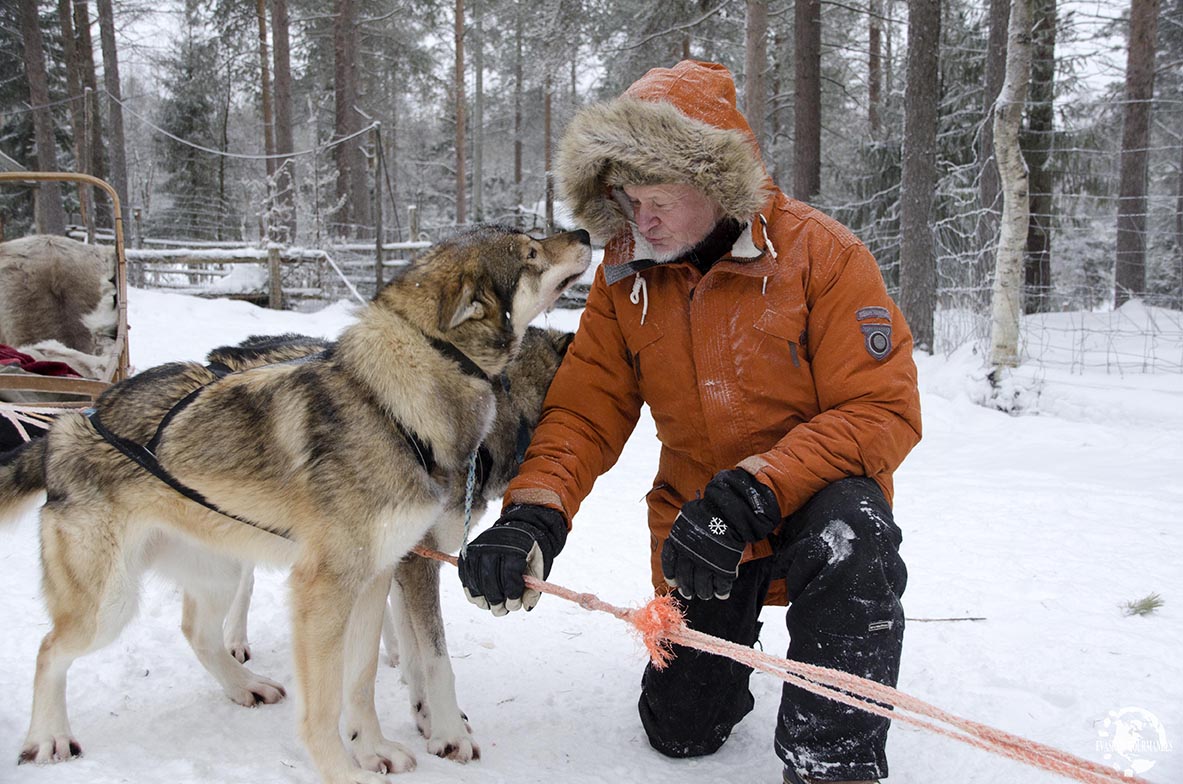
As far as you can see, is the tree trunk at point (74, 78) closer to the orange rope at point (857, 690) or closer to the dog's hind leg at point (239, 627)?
the dog's hind leg at point (239, 627)

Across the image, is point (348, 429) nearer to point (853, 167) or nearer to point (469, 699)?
point (469, 699)

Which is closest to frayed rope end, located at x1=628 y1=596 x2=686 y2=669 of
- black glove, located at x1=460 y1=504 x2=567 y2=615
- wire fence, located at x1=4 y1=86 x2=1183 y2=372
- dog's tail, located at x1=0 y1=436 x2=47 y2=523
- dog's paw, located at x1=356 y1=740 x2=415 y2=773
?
black glove, located at x1=460 y1=504 x2=567 y2=615

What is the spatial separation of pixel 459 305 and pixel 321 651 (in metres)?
0.94

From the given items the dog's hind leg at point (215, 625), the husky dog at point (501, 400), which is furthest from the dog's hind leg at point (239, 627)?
the dog's hind leg at point (215, 625)

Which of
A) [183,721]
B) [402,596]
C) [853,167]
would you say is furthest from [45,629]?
[853,167]

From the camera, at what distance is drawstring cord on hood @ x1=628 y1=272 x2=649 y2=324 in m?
2.37

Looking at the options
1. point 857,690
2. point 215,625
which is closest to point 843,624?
point 857,690

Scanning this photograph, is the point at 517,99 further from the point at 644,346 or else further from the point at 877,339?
the point at 877,339

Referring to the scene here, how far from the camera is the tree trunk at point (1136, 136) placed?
1070 centimetres

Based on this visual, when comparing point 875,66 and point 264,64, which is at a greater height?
point 875,66

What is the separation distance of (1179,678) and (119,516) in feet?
10.4

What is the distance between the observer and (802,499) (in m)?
1.98

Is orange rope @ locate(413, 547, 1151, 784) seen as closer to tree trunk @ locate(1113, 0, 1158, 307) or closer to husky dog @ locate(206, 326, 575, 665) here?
husky dog @ locate(206, 326, 575, 665)

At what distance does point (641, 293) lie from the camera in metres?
2.39
